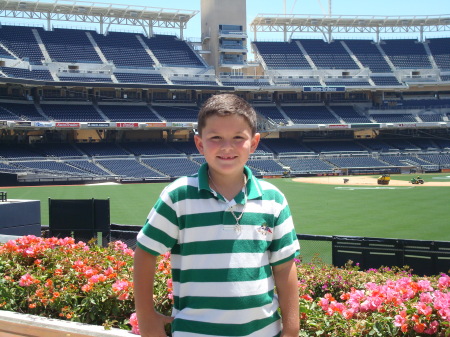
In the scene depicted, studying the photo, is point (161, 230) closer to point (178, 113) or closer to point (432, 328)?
point (432, 328)

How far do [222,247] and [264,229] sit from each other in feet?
0.90

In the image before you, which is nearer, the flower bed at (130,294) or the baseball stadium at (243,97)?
the flower bed at (130,294)

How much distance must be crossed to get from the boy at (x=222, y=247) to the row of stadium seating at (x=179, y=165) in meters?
44.1

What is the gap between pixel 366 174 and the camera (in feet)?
187

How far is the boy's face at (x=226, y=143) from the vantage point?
124 inches

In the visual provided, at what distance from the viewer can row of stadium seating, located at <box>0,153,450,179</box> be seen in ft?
159

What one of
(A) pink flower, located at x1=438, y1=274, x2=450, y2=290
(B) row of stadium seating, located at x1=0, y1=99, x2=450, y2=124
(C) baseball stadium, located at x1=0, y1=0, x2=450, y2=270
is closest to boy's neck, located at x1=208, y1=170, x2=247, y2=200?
(A) pink flower, located at x1=438, y1=274, x2=450, y2=290

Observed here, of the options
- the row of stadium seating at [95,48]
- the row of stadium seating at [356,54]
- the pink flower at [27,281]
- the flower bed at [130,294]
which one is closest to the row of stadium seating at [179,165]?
the row of stadium seating at [95,48]

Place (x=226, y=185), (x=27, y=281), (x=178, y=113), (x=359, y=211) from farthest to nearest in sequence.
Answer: (x=178, y=113) → (x=359, y=211) → (x=27, y=281) → (x=226, y=185)

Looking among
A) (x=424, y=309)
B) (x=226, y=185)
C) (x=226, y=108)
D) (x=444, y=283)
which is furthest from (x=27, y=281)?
(x=444, y=283)

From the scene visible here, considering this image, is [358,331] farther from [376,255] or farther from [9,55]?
[9,55]

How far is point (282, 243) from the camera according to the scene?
3.15m

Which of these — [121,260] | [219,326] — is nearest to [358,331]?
[219,326]

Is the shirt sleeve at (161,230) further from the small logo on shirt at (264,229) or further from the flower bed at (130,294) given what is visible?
the flower bed at (130,294)
